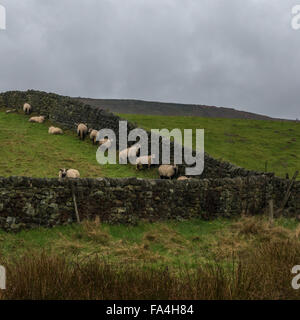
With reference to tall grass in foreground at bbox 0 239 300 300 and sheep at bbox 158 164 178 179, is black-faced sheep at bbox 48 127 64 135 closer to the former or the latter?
sheep at bbox 158 164 178 179

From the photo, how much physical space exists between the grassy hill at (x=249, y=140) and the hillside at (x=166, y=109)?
2683cm

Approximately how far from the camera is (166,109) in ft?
236

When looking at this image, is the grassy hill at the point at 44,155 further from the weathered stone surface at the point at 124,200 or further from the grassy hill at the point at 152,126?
the weathered stone surface at the point at 124,200

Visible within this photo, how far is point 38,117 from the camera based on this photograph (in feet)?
82.2

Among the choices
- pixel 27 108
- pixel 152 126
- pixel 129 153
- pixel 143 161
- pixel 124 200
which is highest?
pixel 27 108

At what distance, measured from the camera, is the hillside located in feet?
213

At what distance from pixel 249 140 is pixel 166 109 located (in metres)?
Answer: 43.1

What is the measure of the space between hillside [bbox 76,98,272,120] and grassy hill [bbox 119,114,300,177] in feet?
88.0

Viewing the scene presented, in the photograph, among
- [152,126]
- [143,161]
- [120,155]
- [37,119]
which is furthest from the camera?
[152,126]

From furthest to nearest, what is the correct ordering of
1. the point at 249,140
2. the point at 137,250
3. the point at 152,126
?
the point at 152,126 < the point at 249,140 < the point at 137,250

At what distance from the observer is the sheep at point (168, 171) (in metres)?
16.2

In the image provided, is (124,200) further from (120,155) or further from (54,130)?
(54,130)

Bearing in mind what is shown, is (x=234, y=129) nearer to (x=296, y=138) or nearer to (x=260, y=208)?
(x=296, y=138)

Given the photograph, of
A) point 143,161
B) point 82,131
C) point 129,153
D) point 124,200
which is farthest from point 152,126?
point 124,200
